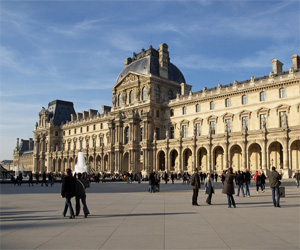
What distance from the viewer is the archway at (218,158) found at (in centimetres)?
5766

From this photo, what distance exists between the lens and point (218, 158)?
58.2m

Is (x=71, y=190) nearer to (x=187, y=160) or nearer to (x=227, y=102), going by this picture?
(x=227, y=102)

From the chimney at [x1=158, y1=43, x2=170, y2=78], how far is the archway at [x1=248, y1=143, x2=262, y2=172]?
2647 centimetres

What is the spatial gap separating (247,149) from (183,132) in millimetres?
Answer: 16773

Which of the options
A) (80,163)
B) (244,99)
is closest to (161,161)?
(244,99)

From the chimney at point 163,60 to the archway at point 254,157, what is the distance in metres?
26.5

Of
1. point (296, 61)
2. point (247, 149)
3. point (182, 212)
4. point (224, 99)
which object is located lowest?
point (182, 212)

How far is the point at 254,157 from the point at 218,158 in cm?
702

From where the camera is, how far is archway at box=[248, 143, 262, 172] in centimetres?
5238

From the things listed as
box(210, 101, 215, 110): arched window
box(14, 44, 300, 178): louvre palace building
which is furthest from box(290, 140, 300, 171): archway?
box(210, 101, 215, 110): arched window

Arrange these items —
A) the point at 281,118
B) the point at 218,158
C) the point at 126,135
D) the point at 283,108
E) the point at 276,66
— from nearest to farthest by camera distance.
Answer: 1. the point at 283,108
2. the point at 281,118
3. the point at 276,66
4. the point at 218,158
5. the point at 126,135

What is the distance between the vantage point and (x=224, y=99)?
2299 inches

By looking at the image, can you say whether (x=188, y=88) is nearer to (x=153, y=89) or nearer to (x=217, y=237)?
(x=153, y=89)

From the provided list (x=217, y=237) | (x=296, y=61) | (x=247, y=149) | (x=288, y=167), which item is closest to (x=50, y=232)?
(x=217, y=237)
